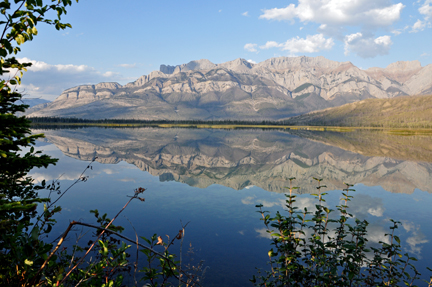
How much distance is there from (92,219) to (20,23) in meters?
14.8

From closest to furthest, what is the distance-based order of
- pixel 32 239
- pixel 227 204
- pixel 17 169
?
pixel 32 239 → pixel 17 169 → pixel 227 204

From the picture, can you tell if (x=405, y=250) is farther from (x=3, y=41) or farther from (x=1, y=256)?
(x=3, y=41)

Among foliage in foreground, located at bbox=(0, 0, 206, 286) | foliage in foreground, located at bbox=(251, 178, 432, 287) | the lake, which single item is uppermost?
foliage in foreground, located at bbox=(0, 0, 206, 286)

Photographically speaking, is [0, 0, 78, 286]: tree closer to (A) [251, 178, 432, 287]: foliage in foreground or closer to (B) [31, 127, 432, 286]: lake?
Answer: (B) [31, 127, 432, 286]: lake

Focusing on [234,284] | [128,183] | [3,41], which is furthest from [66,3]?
[128,183]

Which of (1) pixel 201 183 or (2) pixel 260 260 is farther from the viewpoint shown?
(1) pixel 201 183

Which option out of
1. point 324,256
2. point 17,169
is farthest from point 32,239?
point 324,256

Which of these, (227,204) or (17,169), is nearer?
(17,169)

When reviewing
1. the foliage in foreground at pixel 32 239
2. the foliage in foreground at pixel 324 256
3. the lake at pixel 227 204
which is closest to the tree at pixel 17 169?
the foliage in foreground at pixel 32 239

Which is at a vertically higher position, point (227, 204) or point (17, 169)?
point (17, 169)

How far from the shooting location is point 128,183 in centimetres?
2912

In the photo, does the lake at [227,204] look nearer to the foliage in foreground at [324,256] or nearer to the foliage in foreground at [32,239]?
the foliage in foreground at [32,239]

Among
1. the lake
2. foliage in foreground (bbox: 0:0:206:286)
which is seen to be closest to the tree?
foliage in foreground (bbox: 0:0:206:286)

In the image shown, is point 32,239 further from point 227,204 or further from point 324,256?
point 227,204
